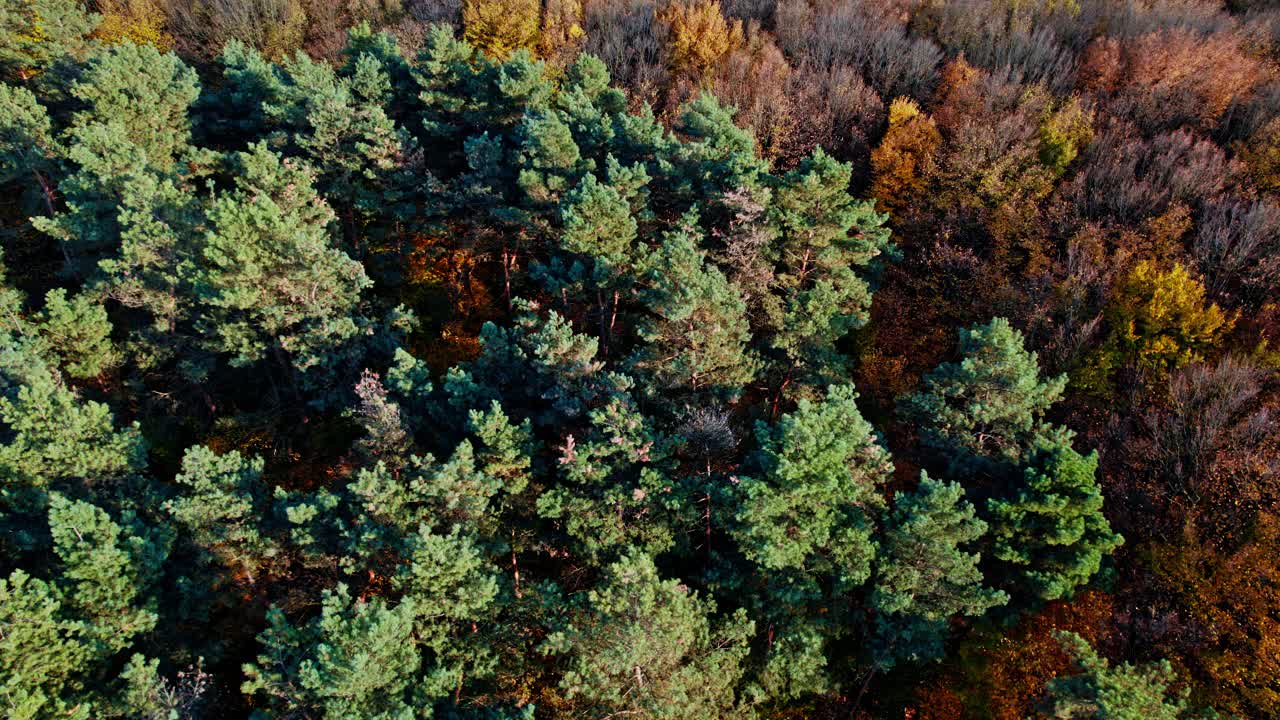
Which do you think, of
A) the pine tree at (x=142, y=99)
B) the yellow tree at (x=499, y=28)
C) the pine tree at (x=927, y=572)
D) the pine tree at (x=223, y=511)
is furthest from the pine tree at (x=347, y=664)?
the yellow tree at (x=499, y=28)

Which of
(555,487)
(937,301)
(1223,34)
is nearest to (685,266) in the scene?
(555,487)

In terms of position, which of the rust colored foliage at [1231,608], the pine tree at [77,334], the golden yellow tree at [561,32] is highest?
the golden yellow tree at [561,32]

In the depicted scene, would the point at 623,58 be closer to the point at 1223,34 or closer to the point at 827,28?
the point at 827,28

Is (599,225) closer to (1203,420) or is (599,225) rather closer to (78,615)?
(78,615)

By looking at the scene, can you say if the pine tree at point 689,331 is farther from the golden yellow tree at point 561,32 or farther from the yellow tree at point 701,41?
the golden yellow tree at point 561,32

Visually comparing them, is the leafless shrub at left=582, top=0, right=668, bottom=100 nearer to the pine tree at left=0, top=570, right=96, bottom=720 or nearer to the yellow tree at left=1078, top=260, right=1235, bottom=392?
the yellow tree at left=1078, top=260, right=1235, bottom=392

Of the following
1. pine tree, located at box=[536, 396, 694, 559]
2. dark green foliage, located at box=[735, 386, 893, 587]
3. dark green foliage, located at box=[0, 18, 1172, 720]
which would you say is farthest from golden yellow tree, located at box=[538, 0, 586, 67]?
dark green foliage, located at box=[735, 386, 893, 587]
